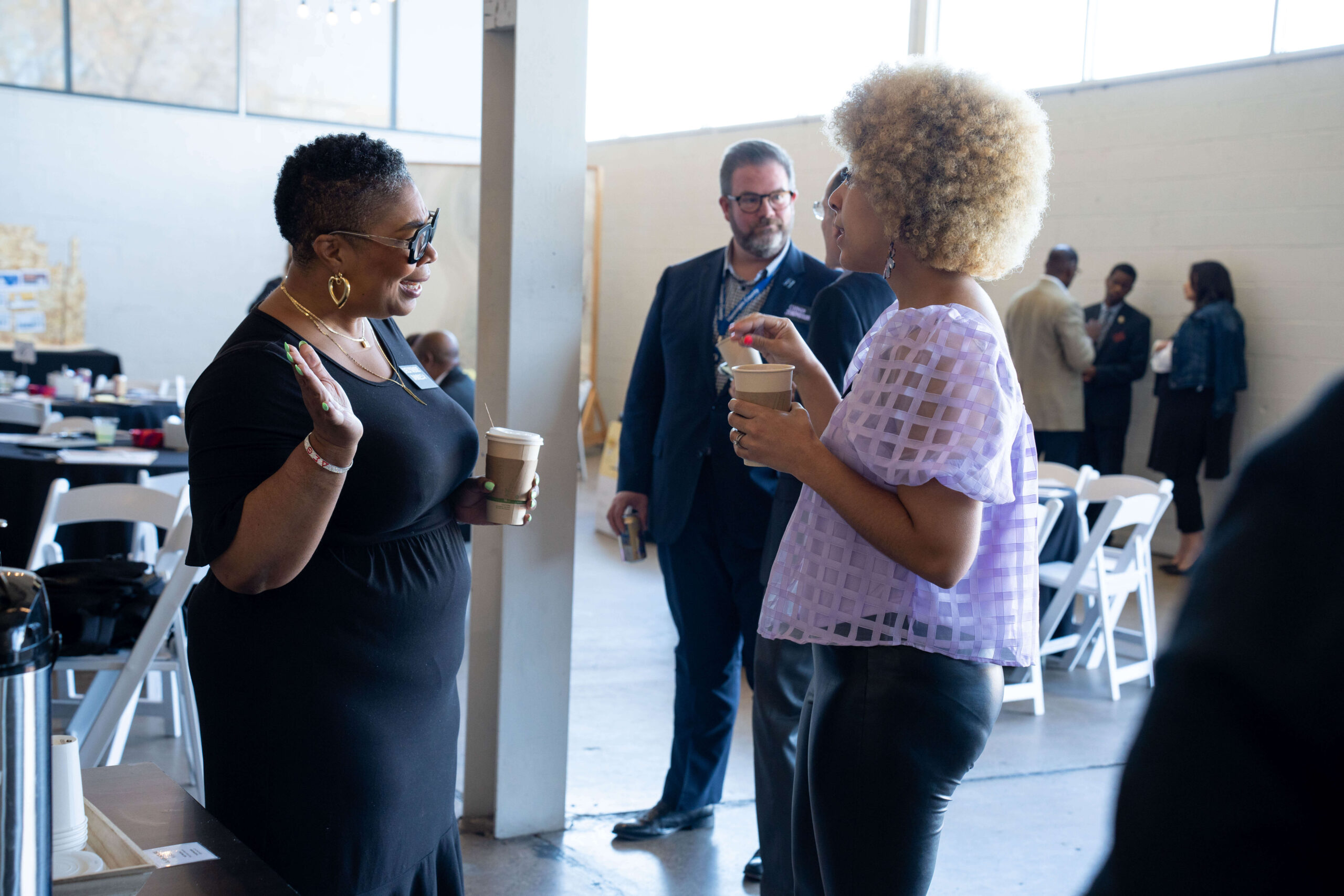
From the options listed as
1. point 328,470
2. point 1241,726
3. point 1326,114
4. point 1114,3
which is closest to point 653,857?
point 328,470

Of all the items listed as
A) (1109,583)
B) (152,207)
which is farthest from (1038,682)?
(152,207)

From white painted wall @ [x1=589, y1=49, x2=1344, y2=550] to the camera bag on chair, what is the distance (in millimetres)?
5300

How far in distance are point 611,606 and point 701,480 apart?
2902mm

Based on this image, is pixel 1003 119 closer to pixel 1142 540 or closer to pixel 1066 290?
pixel 1142 540

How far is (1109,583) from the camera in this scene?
4.39 metres

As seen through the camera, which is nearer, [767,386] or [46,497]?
[767,386]

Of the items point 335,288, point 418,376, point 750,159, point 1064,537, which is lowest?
point 1064,537

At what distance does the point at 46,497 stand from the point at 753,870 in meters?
2.96

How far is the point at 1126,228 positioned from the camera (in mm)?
6879

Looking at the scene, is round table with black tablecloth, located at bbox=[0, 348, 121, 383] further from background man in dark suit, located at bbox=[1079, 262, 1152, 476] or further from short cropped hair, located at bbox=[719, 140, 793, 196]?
background man in dark suit, located at bbox=[1079, 262, 1152, 476]

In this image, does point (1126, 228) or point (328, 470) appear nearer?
point (328, 470)

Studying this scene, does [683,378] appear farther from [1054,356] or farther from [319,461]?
[1054,356]

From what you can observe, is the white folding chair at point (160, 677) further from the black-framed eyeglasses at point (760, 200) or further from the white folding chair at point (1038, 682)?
the white folding chair at point (1038, 682)

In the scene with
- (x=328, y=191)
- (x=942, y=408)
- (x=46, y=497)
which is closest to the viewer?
(x=942, y=408)
